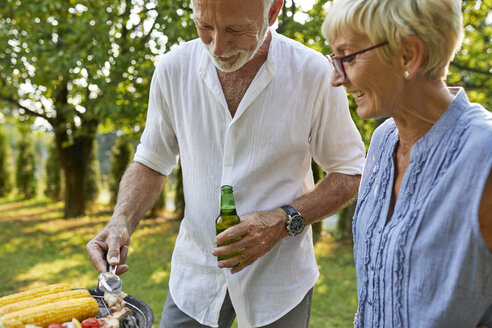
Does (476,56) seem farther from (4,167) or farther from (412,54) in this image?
(4,167)

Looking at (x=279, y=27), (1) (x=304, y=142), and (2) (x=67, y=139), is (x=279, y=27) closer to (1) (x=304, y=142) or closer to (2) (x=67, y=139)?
(1) (x=304, y=142)

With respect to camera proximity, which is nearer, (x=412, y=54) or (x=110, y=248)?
(x=412, y=54)

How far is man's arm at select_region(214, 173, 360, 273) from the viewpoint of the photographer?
7.04ft

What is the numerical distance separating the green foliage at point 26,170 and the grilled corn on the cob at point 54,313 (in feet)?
58.5

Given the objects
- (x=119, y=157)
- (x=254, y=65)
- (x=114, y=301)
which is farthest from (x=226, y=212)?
(x=119, y=157)

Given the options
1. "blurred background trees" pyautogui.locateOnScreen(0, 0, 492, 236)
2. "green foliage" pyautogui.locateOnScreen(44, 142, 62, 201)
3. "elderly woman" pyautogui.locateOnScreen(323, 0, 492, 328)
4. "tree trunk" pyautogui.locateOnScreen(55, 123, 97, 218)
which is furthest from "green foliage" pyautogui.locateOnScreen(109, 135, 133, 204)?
"elderly woman" pyautogui.locateOnScreen(323, 0, 492, 328)

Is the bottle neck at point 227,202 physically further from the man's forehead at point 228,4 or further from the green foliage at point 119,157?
the green foliage at point 119,157

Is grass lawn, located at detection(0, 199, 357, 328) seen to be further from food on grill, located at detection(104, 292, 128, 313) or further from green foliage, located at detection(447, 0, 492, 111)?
food on grill, located at detection(104, 292, 128, 313)

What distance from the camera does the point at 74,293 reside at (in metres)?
1.87

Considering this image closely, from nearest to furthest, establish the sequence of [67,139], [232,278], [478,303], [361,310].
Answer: [478,303] → [361,310] → [232,278] → [67,139]

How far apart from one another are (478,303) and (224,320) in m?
1.30

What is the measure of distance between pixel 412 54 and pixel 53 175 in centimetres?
→ 1741

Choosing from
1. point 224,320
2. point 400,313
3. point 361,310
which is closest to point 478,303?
point 400,313

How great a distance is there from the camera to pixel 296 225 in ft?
7.69
